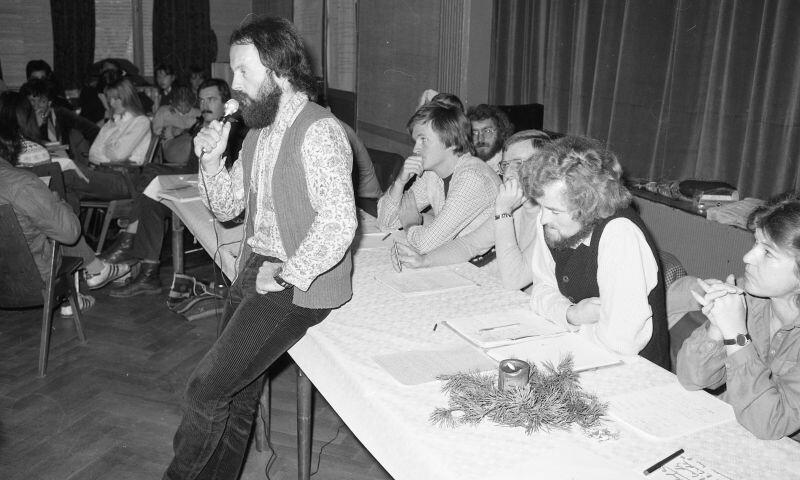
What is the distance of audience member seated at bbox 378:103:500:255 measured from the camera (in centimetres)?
288

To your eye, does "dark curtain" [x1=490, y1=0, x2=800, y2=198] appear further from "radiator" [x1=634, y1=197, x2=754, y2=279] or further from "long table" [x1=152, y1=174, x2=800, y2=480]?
"long table" [x1=152, y1=174, x2=800, y2=480]

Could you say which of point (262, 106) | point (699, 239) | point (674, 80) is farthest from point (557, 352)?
point (674, 80)

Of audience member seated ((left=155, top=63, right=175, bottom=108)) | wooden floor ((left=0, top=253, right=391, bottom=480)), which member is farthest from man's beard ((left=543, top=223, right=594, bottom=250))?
audience member seated ((left=155, top=63, right=175, bottom=108))

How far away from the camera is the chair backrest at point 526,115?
4.43 metres

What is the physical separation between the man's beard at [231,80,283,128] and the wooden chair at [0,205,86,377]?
5.14ft

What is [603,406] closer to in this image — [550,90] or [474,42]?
[550,90]

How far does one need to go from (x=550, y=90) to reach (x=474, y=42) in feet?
2.36

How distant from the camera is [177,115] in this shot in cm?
677

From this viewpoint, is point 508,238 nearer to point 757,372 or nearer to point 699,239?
point 757,372

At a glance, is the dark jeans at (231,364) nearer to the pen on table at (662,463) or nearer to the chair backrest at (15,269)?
the pen on table at (662,463)

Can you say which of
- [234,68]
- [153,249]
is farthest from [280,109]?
[153,249]

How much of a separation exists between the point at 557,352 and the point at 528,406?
364 millimetres

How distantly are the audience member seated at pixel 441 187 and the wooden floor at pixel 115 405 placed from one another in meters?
0.88

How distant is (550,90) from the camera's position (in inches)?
183
